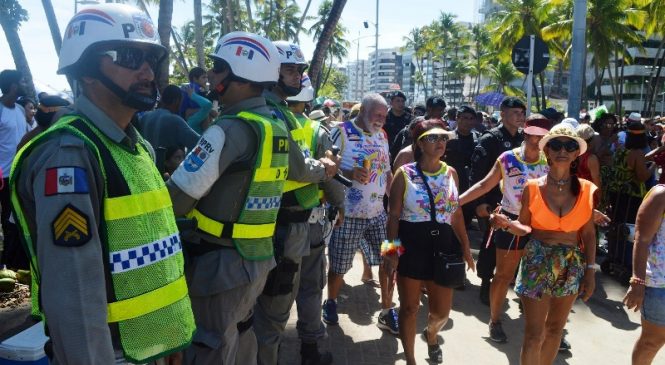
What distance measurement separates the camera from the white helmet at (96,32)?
1.77 m

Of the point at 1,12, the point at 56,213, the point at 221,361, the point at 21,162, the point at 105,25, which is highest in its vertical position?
the point at 1,12

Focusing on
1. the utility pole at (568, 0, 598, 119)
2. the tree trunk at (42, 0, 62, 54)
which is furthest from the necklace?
Answer: the tree trunk at (42, 0, 62, 54)

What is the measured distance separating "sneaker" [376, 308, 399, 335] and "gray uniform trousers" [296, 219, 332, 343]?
96 cm

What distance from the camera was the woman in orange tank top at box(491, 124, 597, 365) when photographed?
145 inches

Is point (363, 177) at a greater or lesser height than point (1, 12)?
lesser

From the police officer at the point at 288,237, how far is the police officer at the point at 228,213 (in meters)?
0.50

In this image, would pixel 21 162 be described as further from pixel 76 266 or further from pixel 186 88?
pixel 186 88

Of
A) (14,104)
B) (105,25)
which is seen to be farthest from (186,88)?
(105,25)

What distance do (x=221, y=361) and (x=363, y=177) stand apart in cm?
228

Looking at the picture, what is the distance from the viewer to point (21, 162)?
5.31 ft

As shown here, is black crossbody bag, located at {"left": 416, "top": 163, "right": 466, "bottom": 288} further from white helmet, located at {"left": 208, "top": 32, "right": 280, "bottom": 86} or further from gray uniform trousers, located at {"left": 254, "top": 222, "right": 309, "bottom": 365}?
white helmet, located at {"left": 208, "top": 32, "right": 280, "bottom": 86}

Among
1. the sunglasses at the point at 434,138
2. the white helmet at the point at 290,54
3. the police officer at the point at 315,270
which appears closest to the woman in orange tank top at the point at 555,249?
the sunglasses at the point at 434,138

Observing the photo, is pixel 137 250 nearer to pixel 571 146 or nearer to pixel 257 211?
pixel 257 211

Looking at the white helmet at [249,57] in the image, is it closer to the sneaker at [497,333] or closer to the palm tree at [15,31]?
the sneaker at [497,333]
